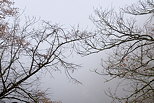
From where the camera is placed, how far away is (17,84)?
17.8ft

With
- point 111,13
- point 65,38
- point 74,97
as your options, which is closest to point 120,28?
point 111,13

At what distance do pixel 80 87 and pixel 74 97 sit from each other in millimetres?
3280

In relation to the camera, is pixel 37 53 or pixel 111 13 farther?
pixel 111 13

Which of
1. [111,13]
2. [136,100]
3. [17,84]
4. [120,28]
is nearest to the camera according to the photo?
[17,84]

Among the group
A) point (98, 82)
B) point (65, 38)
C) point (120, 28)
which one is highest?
point (98, 82)

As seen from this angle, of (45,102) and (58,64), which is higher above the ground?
(58,64)

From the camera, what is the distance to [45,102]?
231 inches

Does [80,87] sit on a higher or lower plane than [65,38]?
higher

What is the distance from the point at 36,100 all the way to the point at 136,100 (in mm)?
3119

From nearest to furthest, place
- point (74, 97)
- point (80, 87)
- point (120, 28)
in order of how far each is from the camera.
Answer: point (120, 28)
point (74, 97)
point (80, 87)

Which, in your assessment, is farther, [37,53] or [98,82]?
[98,82]

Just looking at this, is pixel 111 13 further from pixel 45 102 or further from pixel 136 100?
pixel 45 102

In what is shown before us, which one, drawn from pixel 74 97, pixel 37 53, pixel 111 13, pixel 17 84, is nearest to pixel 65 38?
pixel 37 53

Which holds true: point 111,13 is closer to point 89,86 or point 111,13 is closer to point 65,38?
point 65,38
